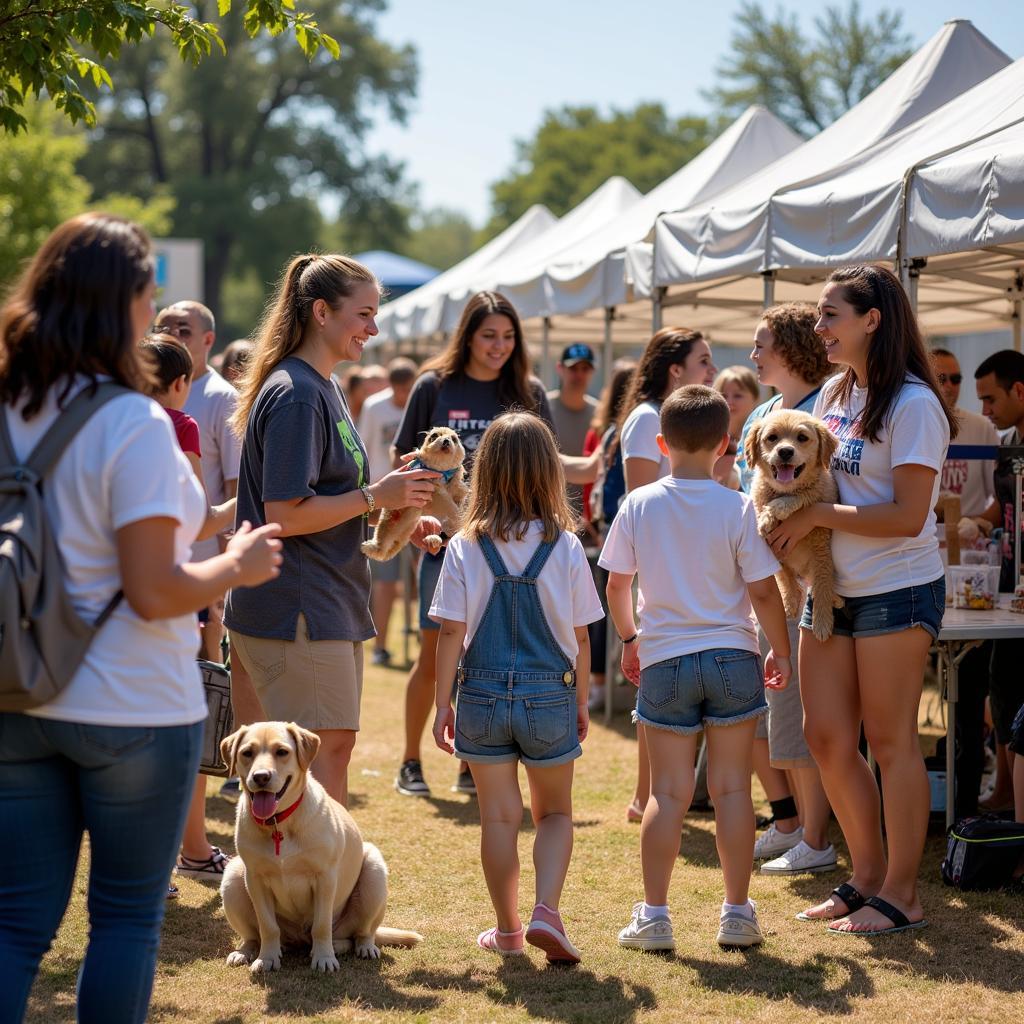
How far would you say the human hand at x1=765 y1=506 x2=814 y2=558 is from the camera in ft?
13.6

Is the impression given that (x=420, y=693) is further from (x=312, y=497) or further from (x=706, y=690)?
(x=312, y=497)

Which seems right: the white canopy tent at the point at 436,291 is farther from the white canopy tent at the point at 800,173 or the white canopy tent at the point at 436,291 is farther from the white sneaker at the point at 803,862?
the white sneaker at the point at 803,862

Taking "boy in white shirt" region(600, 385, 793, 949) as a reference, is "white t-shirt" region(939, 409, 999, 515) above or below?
above

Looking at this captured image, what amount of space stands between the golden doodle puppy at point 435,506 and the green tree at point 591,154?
→ 52550 mm

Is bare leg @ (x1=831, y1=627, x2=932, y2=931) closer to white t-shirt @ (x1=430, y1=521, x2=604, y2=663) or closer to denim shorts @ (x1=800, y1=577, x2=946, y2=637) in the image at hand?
denim shorts @ (x1=800, y1=577, x2=946, y2=637)

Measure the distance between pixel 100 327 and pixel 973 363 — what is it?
15.0 m

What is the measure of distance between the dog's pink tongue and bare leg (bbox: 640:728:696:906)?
1182 mm

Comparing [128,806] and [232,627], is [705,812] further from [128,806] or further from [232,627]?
[128,806]

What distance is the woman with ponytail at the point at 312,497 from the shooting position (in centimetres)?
368

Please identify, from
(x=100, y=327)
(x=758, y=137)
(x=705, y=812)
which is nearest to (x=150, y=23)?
(x=100, y=327)

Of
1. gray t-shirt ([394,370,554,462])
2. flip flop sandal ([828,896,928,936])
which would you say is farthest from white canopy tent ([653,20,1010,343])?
flip flop sandal ([828,896,928,936])

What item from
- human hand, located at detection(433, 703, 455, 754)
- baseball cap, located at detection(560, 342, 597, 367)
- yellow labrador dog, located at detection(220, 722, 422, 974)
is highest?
baseball cap, located at detection(560, 342, 597, 367)

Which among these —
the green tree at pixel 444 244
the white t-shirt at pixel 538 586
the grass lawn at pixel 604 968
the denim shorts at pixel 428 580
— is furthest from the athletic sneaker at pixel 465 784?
the green tree at pixel 444 244

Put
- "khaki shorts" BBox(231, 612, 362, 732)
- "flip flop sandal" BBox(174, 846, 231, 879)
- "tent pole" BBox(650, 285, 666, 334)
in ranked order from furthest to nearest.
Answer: "tent pole" BBox(650, 285, 666, 334) → "flip flop sandal" BBox(174, 846, 231, 879) → "khaki shorts" BBox(231, 612, 362, 732)
